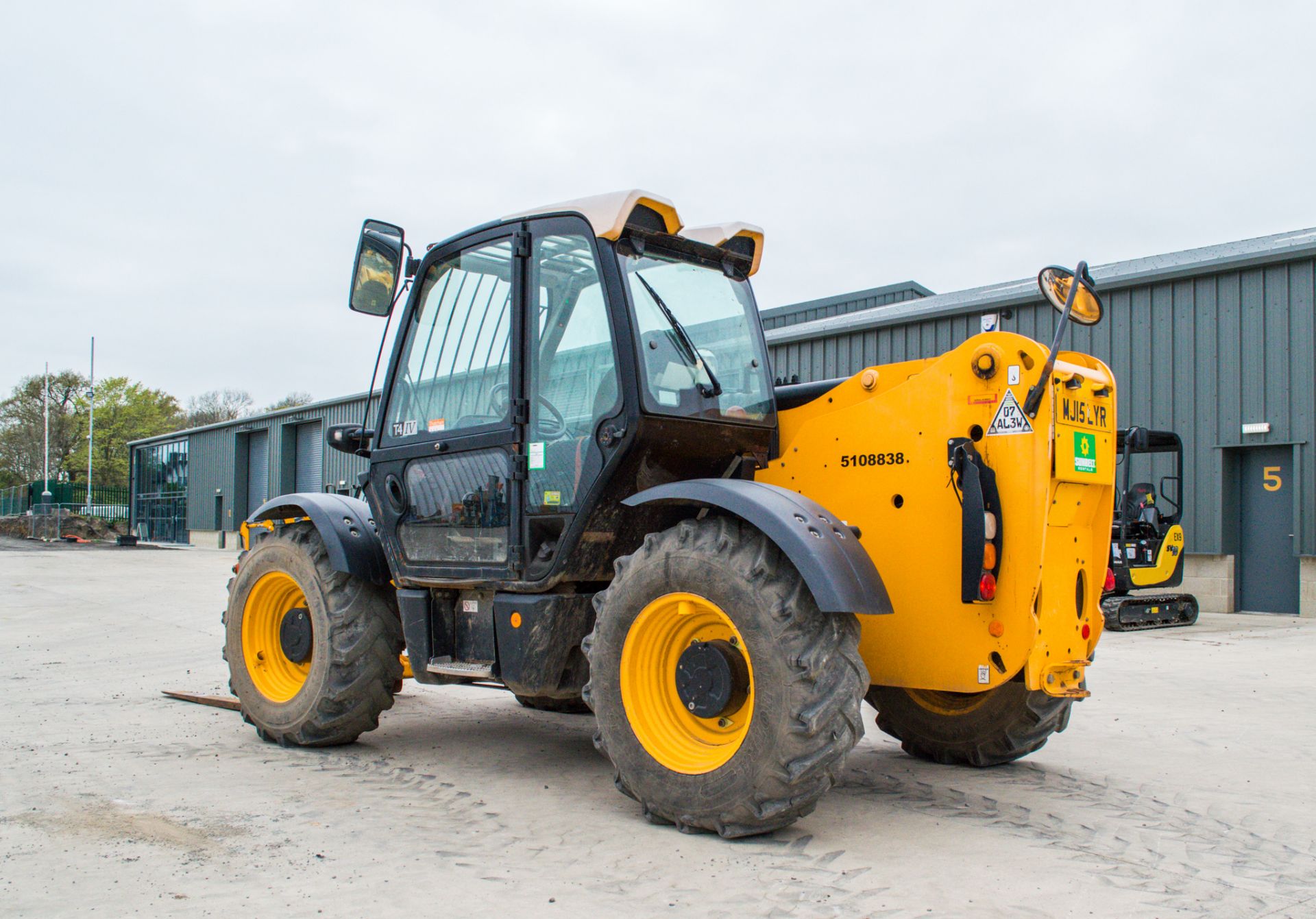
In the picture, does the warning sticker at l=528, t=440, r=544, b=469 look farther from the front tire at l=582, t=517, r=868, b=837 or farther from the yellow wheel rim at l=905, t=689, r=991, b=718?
the yellow wheel rim at l=905, t=689, r=991, b=718

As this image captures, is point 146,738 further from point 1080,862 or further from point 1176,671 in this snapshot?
point 1176,671

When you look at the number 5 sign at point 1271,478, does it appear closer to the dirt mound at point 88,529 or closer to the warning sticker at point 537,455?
the warning sticker at point 537,455

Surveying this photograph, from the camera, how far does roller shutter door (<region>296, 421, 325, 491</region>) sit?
1423 inches

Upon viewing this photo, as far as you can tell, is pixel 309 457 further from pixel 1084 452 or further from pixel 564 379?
pixel 1084 452

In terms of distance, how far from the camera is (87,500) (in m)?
51.7

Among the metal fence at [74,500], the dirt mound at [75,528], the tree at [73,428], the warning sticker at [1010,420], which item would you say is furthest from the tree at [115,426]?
the warning sticker at [1010,420]

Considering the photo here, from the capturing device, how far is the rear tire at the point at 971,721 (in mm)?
4941

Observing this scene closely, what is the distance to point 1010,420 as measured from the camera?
4188mm

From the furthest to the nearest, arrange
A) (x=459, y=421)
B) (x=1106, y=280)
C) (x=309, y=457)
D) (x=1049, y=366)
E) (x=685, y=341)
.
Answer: (x=309, y=457) → (x=1106, y=280) → (x=459, y=421) → (x=685, y=341) → (x=1049, y=366)

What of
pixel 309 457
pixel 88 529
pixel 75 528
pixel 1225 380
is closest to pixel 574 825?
pixel 1225 380

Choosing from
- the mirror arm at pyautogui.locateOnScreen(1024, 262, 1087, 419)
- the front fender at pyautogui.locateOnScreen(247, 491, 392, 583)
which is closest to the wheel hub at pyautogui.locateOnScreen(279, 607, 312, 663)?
the front fender at pyautogui.locateOnScreen(247, 491, 392, 583)

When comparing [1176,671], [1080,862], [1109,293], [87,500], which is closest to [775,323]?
[1109,293]

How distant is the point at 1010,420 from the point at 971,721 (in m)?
1.71

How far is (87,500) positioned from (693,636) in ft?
180
